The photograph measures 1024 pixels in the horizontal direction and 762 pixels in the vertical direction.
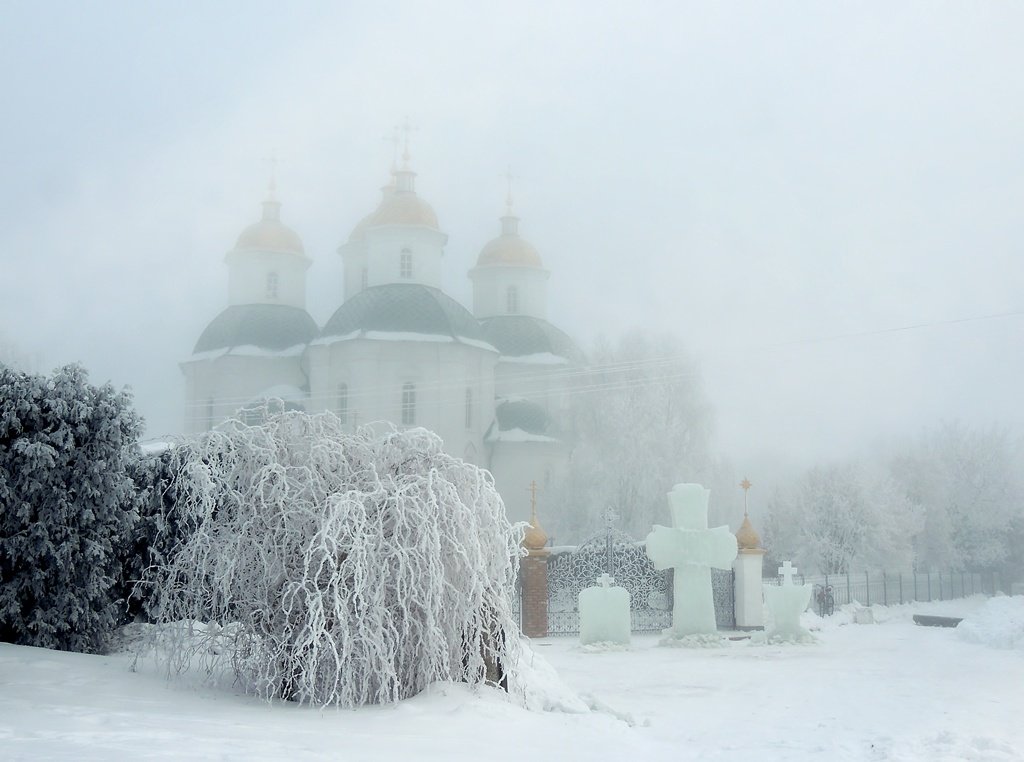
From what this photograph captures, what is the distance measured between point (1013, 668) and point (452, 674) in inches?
334

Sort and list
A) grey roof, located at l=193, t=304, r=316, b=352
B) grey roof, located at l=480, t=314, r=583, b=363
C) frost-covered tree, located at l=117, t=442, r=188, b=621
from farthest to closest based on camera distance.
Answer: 1. grey roof, located at l=480, t=314, r=583, b=363
2. grey roof, located at l=193, t=304, r=316, b=352
3. frost-covered tree, located at l=117, t=442, r=188, b=621

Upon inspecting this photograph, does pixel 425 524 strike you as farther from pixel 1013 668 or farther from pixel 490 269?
pixel 490 269

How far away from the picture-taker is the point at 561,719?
8.05 metres

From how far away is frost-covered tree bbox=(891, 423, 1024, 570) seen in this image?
44.4 meters

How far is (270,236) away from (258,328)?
5204mm

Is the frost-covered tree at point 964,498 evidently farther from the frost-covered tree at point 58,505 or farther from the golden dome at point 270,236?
the frost-covered tree at point 58,505

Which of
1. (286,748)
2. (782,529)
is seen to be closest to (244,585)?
(286,748)

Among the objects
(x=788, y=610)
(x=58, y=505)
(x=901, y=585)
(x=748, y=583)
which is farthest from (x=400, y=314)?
(x=58, y=505)

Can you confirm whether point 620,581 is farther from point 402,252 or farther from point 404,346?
point 402,252

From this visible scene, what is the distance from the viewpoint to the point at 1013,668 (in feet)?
43.3

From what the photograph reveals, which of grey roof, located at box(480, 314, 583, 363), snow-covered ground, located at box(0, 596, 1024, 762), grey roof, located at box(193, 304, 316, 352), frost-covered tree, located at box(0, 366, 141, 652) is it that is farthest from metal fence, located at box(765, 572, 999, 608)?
grey roof, located at box(193, 304, 316, 352)

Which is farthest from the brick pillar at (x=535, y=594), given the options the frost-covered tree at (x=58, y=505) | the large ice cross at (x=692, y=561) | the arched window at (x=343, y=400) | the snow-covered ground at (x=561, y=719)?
the arched window at (x=343, y=400)

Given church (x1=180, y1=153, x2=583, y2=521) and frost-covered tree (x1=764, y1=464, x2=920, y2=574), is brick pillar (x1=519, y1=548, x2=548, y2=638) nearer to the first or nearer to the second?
church (x1=180, y1=153, x2=583, y2=521)

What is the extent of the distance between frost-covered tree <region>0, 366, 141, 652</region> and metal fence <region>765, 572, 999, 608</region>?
19.3 meters
